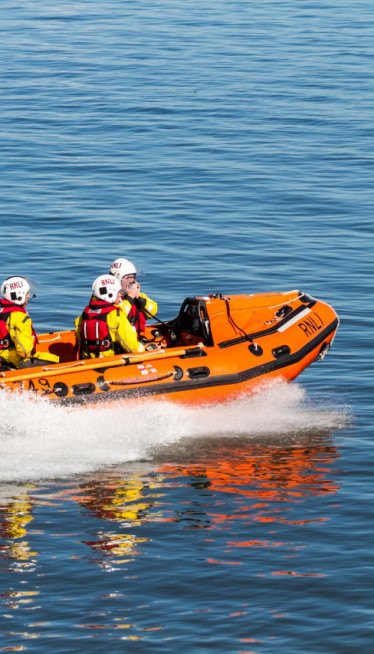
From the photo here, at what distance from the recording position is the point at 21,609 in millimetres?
8398

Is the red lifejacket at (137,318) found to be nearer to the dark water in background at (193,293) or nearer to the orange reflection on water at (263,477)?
the dark water in background at (193,293)

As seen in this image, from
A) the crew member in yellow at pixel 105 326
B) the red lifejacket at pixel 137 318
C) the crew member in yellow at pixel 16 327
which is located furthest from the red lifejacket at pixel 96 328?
the red lifejacket at pixel 137 318

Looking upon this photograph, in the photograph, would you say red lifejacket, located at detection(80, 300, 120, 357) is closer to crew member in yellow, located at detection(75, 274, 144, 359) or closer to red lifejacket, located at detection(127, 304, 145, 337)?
crew member in yellow, located at detection(75, 274, 144, 359)

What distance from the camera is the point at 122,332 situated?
11.8 m

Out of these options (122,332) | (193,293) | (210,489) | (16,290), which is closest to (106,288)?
(122,332)

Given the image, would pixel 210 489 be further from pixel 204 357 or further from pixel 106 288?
pixel 106 288

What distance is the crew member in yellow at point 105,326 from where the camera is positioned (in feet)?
38.0

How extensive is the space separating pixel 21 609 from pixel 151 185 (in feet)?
44.1

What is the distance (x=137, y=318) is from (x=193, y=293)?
11.7ft

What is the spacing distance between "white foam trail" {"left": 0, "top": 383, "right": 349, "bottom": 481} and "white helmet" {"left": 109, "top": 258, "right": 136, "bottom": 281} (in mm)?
1490

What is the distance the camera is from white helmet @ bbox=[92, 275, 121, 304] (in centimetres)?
1152

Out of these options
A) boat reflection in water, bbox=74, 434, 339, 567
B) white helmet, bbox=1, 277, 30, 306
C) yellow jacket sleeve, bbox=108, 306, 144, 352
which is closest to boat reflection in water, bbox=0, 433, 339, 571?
boat reflection in water, bbox=74, 434, 339, 567

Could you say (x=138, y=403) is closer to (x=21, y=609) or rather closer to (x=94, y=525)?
(x=94, y=525)

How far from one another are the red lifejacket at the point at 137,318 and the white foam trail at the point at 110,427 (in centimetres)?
113
